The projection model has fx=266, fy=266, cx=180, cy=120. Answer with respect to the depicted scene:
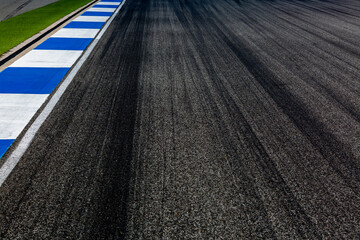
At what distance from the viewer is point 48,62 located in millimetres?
6301

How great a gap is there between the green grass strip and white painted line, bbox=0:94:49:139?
270 cm

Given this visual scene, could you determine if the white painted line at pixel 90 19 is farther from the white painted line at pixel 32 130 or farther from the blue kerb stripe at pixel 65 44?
the white painted line at pixel 32 130

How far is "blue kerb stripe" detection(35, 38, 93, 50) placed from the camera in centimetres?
726

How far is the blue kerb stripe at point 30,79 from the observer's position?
5.00 metres

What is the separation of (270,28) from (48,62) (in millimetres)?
7153

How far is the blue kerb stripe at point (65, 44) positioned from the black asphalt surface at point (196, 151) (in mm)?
780

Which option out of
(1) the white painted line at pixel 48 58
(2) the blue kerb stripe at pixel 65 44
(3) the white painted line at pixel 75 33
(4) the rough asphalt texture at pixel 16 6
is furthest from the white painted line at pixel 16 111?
(4) the rough asphalt texture at pixel 16 6

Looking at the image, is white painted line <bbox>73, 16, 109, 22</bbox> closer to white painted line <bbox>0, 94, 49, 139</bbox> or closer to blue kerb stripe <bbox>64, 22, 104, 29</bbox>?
blue kerb stripe <bbox>64, 22, 104, 29</bbox>

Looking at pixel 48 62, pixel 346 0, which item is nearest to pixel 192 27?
pixel 48 62

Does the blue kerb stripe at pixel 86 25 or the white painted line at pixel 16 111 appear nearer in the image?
the white painted line at pixel 16 111

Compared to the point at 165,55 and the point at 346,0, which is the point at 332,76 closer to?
the point at 165,55

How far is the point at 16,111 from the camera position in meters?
4.32

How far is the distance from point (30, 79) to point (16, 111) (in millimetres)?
1377

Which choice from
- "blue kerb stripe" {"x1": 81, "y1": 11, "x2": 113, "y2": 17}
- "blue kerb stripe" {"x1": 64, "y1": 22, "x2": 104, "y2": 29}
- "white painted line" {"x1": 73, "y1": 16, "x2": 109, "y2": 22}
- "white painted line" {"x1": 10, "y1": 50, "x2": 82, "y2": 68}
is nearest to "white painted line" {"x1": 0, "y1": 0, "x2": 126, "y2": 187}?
"white painted line" {"x1": 10, "y1": 50, "x2": 82, "y2": 68}
